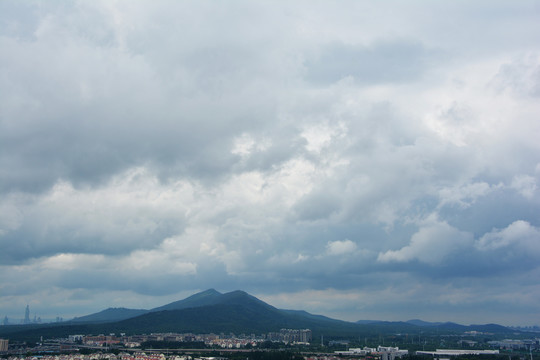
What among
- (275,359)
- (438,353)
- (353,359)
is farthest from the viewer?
(438,353)

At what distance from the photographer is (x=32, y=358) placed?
334 feet

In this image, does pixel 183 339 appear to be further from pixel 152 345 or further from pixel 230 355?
pixel 230 355

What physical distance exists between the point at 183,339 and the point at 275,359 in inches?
3157

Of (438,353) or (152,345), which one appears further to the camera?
(152,345)

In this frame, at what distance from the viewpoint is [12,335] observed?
7146 inches

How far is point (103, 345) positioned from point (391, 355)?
269 ft

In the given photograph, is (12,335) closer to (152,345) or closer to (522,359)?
(152,345)

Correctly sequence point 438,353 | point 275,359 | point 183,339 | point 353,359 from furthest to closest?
point 183,339, point 438,353, point 353,359, point 275,359

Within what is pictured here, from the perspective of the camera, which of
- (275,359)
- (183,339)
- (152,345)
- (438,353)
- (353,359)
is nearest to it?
(275,359)

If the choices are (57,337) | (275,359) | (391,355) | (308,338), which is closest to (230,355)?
(275,359)

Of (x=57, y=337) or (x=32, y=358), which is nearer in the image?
(x=32, y=358)

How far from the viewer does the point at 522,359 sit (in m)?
107

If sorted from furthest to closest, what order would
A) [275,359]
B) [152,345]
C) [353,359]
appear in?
1. [152,345]
2. [353,359]
3. [275,359]

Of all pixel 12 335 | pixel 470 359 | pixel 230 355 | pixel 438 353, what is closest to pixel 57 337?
pixel 12 335
